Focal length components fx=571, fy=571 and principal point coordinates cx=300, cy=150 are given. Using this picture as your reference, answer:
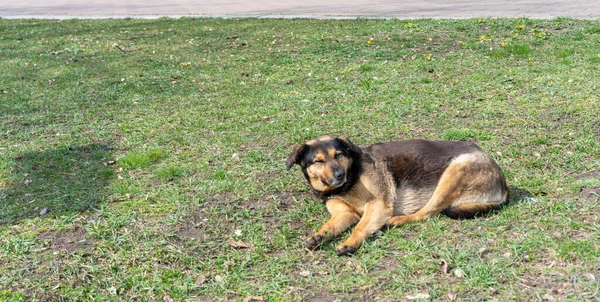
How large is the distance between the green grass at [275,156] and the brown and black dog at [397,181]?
0.18 metres

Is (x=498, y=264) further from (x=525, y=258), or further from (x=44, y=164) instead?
(x=44, y=164)

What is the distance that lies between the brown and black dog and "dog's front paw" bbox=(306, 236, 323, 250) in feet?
0.35

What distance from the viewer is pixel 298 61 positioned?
1100cm

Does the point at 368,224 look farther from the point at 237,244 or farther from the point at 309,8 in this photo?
the point at 309,8

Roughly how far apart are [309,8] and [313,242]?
14926mm

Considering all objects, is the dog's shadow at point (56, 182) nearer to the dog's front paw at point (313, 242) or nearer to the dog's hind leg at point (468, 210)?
the dog's front paw at point (313, 242)

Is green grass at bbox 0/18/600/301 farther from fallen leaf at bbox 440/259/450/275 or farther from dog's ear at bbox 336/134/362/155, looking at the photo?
dog's ear at bbox 336/134/362/155

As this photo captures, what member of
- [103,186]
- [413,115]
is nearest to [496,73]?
Result: [413,115]

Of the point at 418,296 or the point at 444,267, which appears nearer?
the point at 418,296

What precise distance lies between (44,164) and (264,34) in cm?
785

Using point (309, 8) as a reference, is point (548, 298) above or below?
below

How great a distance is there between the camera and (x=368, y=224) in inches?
191

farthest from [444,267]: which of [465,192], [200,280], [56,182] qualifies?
[56,182]

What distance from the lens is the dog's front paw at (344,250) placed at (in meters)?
4.55
